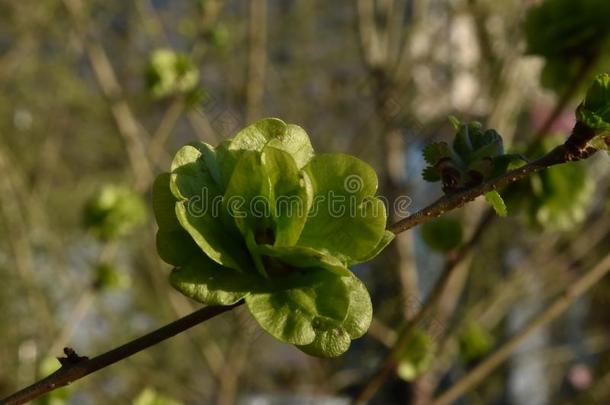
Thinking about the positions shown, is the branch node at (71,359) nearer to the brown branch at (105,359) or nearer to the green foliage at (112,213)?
the brown branch at (105,359)

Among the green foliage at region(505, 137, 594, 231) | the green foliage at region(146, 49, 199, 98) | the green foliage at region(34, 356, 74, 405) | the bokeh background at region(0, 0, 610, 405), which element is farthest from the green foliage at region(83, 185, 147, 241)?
the green foliage at region(505, 137, 594, 231)

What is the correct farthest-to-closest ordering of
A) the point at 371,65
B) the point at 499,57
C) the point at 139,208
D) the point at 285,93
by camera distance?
the point at 285,93, the point at 499,57, the point at 371,65, the point at 139,208

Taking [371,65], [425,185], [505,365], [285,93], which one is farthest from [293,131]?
[505,365]

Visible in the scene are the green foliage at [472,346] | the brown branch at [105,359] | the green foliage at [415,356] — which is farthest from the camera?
the green foliage at [472,346]

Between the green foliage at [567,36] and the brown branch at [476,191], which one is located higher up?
the green foliage at [567,36]

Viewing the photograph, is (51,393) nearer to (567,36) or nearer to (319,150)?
(567,36)

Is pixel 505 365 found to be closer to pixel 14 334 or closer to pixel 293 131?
pixel 14 334

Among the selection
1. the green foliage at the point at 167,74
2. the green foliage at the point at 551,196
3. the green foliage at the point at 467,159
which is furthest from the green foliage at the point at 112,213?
the green foliage at the point at 467,159
